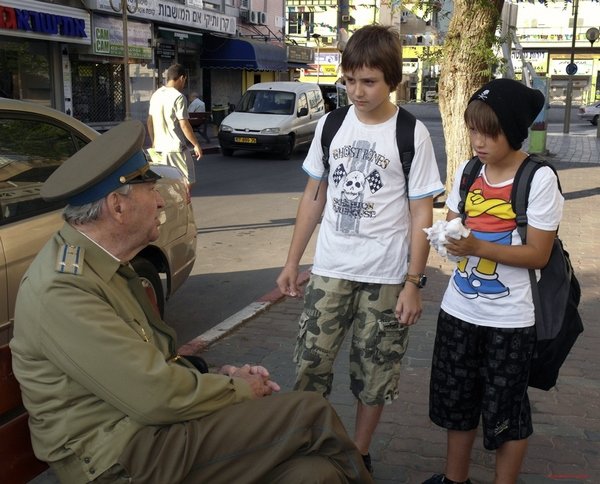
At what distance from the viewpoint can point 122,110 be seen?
22297 millimetres

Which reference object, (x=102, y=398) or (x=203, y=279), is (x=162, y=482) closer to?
(x=102, y=398)

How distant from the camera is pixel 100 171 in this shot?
2.05 metres

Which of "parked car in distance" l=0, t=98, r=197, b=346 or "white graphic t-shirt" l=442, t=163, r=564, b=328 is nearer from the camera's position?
"white graphic t-shirt" l=442, t=163, r=564, b=328

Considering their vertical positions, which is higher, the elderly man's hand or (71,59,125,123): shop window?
(71,59,125,123): shop window

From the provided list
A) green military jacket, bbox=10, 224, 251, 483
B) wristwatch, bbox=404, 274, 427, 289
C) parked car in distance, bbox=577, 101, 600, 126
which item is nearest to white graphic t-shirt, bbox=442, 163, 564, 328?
wristwatch, bbox=404, 274, 427, 289

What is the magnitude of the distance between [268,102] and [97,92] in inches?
242

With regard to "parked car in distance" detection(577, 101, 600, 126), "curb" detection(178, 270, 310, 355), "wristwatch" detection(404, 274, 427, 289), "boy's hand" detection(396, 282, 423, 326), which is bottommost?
"curb" detection(178, 270, 310, 355)

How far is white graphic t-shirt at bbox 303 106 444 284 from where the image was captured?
2.81 meters

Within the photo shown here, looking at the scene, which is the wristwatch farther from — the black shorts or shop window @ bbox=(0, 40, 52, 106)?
shop window @ bbox=(0, 40, 52, 106)

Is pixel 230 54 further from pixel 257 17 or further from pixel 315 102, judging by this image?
pixel 315 102

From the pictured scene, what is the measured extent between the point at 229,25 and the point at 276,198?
57.5 feet

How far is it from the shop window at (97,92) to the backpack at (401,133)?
18557mm

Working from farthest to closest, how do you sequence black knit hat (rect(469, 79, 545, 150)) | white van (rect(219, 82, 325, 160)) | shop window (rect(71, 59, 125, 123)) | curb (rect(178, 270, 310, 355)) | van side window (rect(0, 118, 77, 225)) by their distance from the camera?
1. shop window (rect(71, 59, 125, 123))
2. white van (rect(219, 82, 325, 160))
3. curb (rect(178, 270, 310, 355))
4. van side window (rect(0, 118, 77, 225))
5. black knit hat (rect(469, 79, 545, 150))

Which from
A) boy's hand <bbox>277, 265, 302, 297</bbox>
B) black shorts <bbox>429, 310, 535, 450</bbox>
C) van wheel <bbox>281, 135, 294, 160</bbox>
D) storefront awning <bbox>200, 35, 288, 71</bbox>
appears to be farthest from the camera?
storefront awning <bbox>200, 35, 288, 71</bbox>
